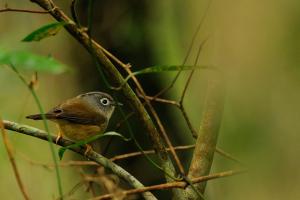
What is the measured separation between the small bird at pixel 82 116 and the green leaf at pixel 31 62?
9.23 feet

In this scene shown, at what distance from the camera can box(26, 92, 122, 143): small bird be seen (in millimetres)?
4324

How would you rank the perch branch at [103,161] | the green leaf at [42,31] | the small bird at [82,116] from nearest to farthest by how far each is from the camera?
the green leaf at [42,31] → the perch branch at [103,161] → the small bird at [82,116]

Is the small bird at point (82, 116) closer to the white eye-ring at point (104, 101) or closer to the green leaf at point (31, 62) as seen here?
the white eye-ring at point (104, 101)

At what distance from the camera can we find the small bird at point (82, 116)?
14.2ft

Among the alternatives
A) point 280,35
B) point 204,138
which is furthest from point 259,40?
point 204,138

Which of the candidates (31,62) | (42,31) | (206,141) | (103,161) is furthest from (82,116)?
(31,62)

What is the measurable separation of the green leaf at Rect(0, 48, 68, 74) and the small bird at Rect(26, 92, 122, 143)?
281cm

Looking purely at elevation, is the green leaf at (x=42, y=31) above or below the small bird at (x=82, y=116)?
above

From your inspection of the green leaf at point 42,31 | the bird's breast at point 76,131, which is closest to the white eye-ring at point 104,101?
the bird's breast at point 76,131

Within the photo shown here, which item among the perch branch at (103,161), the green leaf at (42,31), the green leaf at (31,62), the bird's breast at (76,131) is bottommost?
the bird's breast at (76,131)

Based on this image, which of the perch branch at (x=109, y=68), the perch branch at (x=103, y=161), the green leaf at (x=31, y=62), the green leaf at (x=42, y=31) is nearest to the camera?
the green leaf at (x=31, y=62)

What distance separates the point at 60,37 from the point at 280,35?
577 cm

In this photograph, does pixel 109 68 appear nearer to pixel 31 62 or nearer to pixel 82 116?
pixel 31 62

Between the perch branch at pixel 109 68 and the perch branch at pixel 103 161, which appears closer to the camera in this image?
the perch branch at pixel 109 68
